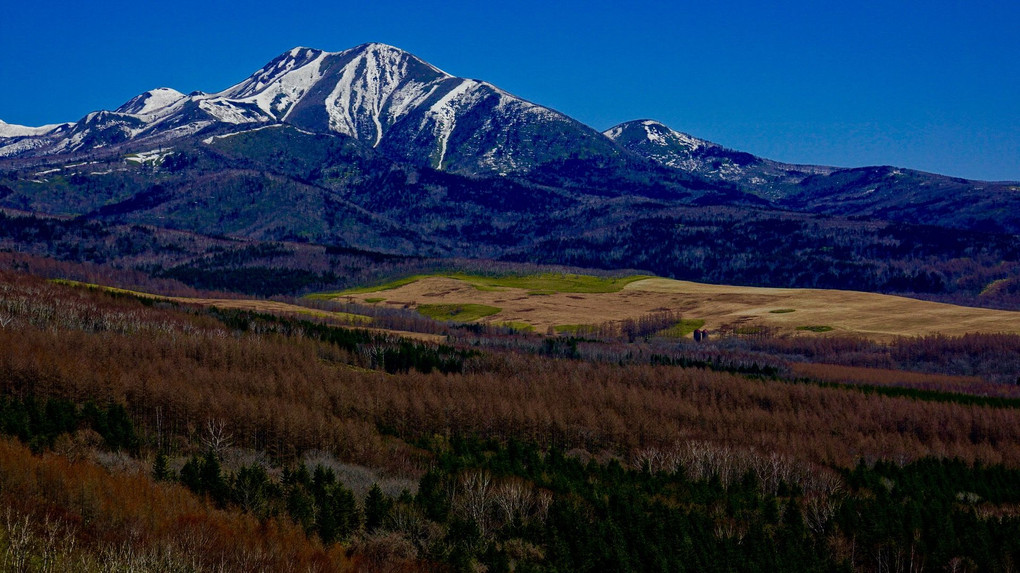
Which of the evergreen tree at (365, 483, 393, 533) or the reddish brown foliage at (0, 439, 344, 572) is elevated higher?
the reddish brown foliage at (0, 439, 344, 572)

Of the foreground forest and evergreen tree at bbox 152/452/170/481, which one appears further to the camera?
evergreen tree at bbox 152/452/170/481

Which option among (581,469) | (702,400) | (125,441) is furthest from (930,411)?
(125,441)

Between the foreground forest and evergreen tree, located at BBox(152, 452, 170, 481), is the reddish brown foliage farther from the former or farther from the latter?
evergreen tree, located at BBox(152, 452, 170, 481)

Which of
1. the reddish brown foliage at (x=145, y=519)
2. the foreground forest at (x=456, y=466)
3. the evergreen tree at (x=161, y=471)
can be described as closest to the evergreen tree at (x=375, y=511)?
the foreground forest at (x=456, y=466)

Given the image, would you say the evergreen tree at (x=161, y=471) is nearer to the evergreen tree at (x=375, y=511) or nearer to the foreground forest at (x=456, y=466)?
the foreground forest at (x=456, y=466)

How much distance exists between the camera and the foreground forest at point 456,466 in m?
63.9

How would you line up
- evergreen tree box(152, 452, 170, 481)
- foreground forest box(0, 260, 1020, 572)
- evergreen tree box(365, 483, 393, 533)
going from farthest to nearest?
1. evergreen tree box(365, 483, 393, 533)
2. evergreen tree box(152, 452, 170, 481)
3. foreground forest box(0, 260, 1020, 572)

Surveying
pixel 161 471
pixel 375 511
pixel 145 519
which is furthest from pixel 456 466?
pixel 145 519

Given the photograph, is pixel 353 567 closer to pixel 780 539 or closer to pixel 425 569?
pixel 425 569

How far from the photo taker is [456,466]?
112m

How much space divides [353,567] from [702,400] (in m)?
132

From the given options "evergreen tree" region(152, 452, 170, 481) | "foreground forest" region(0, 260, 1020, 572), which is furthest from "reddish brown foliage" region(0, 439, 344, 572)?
"evergreen tree" region(152, 452, 170, 481)

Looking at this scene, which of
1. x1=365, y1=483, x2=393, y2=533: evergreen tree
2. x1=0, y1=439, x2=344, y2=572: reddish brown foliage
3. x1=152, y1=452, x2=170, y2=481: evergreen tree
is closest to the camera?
x1=0, y1=439, x2=344, y2=572: reddish brown foliage

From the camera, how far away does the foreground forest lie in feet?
210
